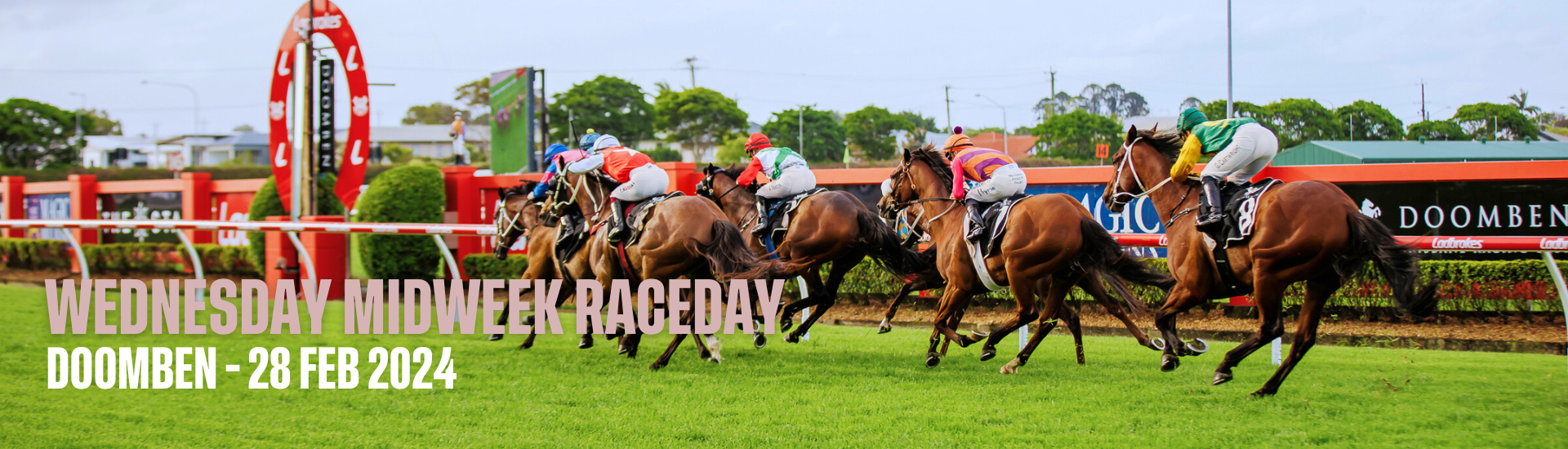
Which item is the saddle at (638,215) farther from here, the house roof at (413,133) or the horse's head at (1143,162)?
the house roof at (413,133)

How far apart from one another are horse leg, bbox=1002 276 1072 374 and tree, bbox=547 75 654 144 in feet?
127

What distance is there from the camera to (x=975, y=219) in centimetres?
570

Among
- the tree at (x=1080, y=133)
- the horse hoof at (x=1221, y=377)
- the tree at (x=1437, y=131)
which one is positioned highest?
the tree at (x=1080, y=133)

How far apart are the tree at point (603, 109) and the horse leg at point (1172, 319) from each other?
39.5 metres

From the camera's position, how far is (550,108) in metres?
43.4

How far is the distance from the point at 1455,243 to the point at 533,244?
571 centimetres

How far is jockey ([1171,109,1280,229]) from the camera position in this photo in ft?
16.0

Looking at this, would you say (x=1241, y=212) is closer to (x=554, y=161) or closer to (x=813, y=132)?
(x=554, y=161)

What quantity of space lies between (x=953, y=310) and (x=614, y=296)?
2.14m

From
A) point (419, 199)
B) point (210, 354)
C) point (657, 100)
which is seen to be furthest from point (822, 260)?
point (657, 100)

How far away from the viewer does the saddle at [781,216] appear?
22.9 ft

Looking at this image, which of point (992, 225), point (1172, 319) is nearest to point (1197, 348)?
point (1172, 319)

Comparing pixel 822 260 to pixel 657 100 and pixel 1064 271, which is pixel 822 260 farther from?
pixel 657 100

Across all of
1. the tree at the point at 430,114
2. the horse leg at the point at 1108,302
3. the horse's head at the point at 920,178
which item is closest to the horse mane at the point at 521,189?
the horse's head at the point at 920,178
